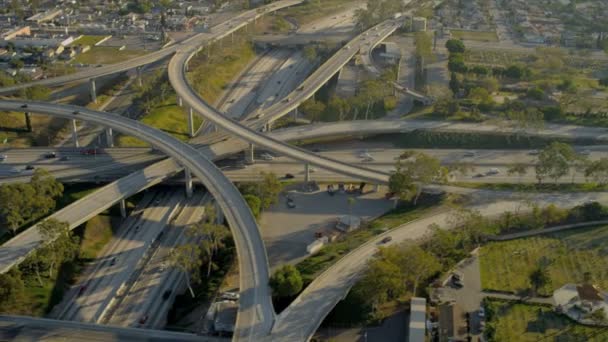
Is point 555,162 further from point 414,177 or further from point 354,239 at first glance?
point 354,239

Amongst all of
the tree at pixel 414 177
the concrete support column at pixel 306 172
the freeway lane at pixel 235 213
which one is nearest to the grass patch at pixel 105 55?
the freeway lane at pixel 235 213

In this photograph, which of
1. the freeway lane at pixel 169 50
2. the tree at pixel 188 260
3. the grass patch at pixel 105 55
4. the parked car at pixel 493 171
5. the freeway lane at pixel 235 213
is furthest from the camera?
the grass patch at pixel 105 55

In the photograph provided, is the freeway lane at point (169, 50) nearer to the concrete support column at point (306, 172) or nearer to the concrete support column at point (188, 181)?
the concrete support column at point (188, 181)

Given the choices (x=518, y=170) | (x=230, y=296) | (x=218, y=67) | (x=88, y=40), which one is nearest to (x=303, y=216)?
(x=230, y=296)

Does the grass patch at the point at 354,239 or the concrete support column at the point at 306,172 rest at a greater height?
the concrete support column at the point at 306,172

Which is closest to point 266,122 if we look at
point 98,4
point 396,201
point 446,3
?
point 396,201

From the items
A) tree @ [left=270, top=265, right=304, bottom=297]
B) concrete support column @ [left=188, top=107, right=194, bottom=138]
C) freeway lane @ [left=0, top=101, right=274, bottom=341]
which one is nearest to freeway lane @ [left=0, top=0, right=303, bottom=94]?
freeway lane @ [left=0, top=101, right=274, bottom=341]

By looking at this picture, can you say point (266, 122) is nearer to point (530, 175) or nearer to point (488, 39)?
point (530, 175)
